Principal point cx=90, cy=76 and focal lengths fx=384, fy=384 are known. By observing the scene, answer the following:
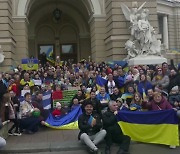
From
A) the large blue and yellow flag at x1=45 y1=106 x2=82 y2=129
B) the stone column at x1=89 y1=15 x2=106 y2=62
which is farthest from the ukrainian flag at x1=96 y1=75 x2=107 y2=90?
the stone column at x1=89 y1=15 x2=106 y2=62

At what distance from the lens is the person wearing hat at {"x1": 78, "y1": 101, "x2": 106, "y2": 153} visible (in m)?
9.30

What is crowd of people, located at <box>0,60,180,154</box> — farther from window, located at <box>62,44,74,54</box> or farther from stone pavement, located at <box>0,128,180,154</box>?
window, located at <box>62,44,74,54</box>

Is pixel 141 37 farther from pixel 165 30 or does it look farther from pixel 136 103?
pixel 165 30

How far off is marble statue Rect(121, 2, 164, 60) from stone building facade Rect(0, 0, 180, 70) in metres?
1.14

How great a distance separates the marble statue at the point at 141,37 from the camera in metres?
22.4

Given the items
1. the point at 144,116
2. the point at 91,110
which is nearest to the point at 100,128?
the point at 91,110

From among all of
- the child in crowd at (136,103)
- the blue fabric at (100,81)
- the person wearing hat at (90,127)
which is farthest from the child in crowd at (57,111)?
the person wearing hat at (90,127)

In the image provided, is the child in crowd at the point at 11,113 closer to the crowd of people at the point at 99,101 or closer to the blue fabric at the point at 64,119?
the crowd of people at the point at 99,101

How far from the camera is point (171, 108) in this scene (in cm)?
988

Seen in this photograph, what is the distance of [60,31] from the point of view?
3494cm

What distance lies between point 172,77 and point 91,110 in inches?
180

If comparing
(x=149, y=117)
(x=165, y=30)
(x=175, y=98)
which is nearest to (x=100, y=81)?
(x=175, y=98)

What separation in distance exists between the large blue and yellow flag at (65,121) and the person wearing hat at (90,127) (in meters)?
2.98

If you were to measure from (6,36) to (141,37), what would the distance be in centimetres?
805
